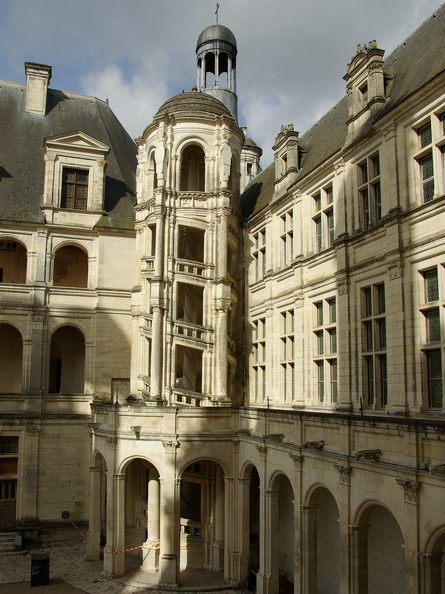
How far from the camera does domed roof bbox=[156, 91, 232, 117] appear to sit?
21.0m

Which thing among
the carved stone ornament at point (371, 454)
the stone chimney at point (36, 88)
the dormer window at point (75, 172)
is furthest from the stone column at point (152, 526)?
the stone chimney at point (36, 88)

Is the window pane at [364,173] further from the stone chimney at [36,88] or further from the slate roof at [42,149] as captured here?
the stone chimney at [36,88]

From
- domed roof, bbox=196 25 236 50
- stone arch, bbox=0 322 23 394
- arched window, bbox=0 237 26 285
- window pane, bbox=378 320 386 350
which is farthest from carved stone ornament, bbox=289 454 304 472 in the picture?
domed roof, bbox=196 25 236 50

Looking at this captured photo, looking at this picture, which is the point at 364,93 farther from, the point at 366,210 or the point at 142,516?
the point at 142,516

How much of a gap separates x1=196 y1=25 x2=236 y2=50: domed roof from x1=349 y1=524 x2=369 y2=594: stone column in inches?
987

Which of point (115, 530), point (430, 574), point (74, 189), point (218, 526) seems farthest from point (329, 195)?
point (74, 189)

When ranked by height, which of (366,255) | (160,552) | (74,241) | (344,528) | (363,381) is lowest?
(160,552)

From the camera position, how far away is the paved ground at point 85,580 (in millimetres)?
17719

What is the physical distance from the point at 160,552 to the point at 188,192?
37.6 feet

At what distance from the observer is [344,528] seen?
1260 cm

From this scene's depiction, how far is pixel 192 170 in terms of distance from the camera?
22.8m

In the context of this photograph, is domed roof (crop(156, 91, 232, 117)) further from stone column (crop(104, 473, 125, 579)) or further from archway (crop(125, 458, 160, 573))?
stone column (crop(104, 473, 125, 579))

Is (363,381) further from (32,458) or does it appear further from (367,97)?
(32,458)

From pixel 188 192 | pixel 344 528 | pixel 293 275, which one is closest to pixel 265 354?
pixel 293 275
